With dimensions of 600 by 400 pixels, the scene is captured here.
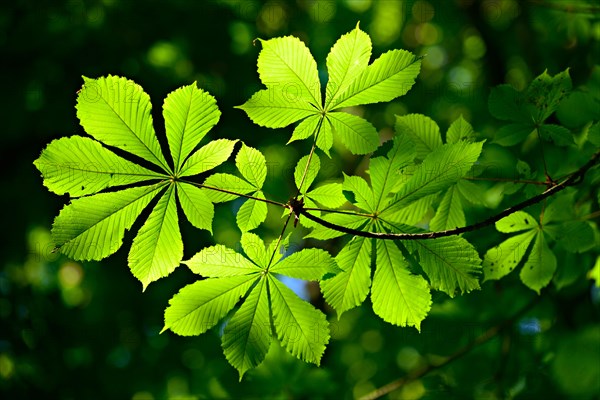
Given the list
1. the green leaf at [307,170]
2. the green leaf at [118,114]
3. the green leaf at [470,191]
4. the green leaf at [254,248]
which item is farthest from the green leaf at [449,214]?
the green leaf at [118,114]

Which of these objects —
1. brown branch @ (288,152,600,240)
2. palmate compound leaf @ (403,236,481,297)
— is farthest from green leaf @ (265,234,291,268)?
palmate compound leaf @ (403,236,481,297)

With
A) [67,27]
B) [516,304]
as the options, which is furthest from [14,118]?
[516,304]

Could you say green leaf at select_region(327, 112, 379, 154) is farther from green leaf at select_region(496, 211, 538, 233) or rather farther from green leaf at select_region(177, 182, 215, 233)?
green leaf at select_region(496, 211, 538, 233)

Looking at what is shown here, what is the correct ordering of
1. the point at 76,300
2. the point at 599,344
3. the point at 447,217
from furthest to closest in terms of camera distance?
the point at 76,300 → the point at 447,217 → the point at 599,344

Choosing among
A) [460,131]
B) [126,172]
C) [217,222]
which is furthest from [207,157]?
[217,222]

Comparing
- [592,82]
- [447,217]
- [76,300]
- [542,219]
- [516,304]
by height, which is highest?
[592,82]

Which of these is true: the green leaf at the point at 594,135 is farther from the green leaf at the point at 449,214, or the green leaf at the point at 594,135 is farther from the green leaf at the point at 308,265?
the green leaf at the point at 308,265

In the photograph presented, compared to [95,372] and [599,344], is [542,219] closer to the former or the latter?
[599,344]
